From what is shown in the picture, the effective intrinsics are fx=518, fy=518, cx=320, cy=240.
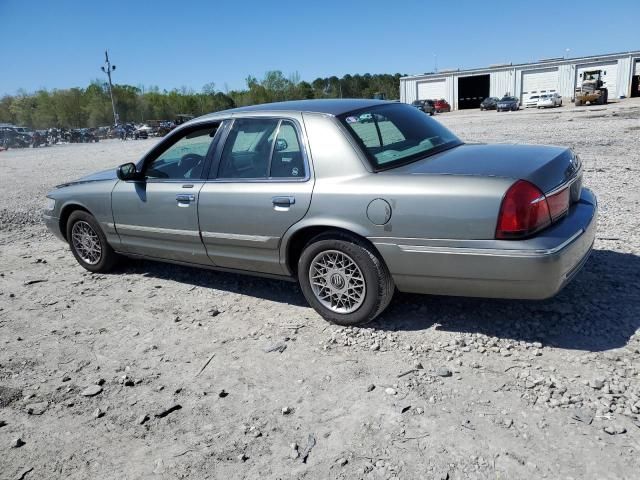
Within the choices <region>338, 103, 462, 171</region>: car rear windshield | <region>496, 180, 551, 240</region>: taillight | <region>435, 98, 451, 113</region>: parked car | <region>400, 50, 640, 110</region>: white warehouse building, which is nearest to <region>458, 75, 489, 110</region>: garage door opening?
<region>400, 50, 640, 110</region>: white warehouse building

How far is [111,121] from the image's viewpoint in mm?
77875

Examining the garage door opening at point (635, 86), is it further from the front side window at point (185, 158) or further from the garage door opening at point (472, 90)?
the front side window at point (185, 158)

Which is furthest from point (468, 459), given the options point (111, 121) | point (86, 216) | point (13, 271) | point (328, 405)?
point (111, 121)

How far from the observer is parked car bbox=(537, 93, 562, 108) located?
45469mm

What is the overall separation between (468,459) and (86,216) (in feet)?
15.3

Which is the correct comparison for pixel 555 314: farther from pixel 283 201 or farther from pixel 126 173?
pixel 126 173

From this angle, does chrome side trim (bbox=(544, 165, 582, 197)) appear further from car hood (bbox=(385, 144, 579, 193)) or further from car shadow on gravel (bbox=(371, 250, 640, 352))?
car shadow on gravel (bbox=(371, 250, 640, 352))

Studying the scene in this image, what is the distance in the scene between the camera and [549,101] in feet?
150

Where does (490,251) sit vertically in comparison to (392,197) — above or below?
below

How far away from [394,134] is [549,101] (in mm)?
47349

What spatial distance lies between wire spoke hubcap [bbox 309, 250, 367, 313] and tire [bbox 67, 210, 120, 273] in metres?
2.74

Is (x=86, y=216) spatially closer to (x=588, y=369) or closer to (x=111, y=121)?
(x=588, y=369)

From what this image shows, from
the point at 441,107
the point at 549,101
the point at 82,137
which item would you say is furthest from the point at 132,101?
the point at 549,101

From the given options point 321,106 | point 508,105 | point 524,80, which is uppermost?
point 524,80
